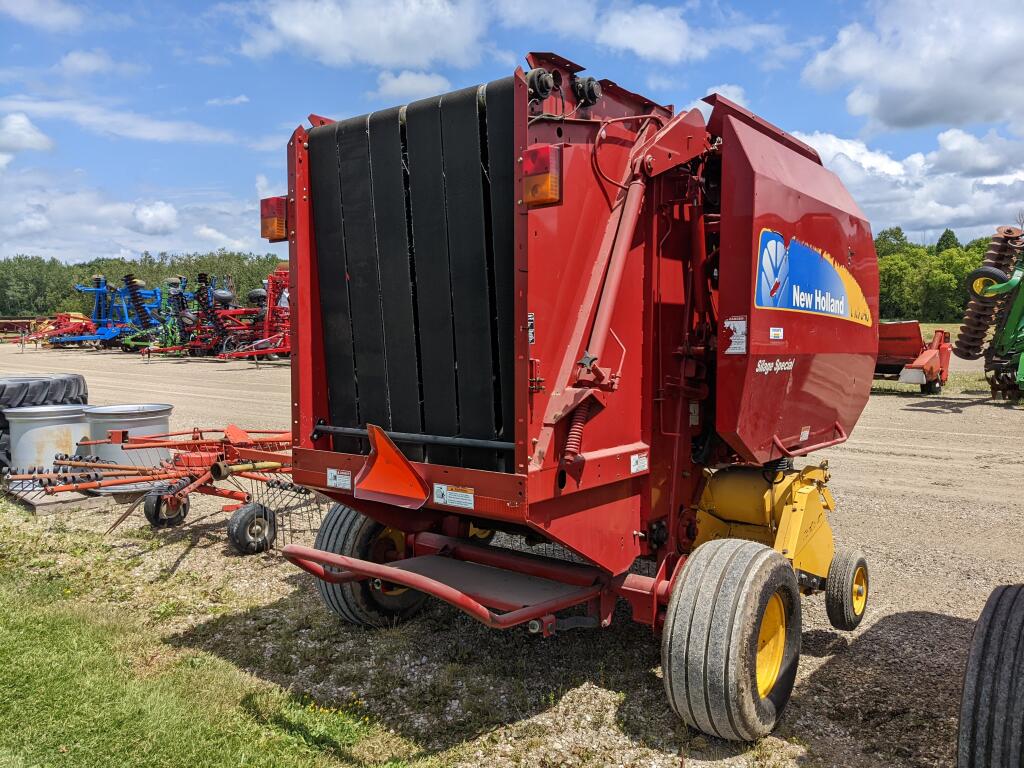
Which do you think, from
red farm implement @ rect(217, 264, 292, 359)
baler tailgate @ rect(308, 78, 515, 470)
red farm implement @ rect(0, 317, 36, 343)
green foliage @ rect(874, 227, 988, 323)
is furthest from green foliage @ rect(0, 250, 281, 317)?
baler tailgate @ rect(308, 78, 515, 470)

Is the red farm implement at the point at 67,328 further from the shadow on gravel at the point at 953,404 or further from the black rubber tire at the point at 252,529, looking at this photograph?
the black rubber tire at the point at 252,529

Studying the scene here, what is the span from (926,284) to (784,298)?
69226 millimetres

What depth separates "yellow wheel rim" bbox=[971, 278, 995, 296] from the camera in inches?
589

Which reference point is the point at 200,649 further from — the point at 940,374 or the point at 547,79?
the point at 940,374

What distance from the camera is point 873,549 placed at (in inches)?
252

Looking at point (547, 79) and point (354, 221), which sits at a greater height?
point (547, 79)

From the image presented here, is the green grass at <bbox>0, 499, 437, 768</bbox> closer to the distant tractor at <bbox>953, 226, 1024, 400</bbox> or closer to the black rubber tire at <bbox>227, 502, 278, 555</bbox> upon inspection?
the black rubber tire at <bbox>227, 502, 278, 555</bbox>

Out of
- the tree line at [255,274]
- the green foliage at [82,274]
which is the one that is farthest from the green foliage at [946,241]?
the green foliage at [82,274]

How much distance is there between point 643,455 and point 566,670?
130 cm

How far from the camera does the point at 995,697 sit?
2.73 metres

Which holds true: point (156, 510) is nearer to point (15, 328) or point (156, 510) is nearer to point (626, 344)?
point (626, 344)

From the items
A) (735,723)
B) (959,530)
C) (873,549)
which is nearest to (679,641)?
(735,723)

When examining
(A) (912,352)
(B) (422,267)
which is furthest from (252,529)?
(A) (912,352)

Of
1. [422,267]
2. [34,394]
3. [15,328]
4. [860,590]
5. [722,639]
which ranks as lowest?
[860,590]
